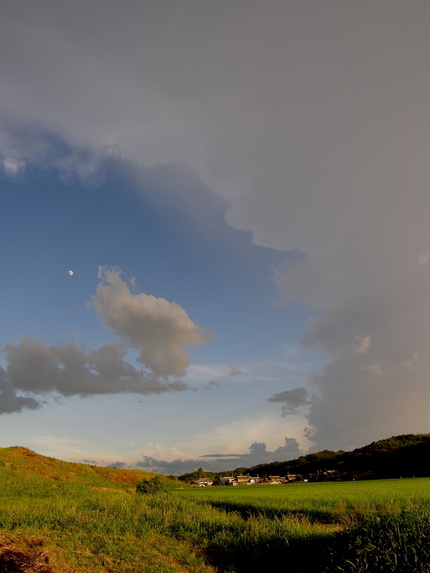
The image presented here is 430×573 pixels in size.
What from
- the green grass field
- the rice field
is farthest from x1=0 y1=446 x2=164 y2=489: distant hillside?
the rice field

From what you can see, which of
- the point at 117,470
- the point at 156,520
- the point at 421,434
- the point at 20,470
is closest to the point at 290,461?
the point at 421,434

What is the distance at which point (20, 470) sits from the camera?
3947 centimetres

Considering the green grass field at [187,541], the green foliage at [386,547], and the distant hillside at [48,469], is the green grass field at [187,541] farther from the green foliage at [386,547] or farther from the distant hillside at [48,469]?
the distant hillside at [48,469]

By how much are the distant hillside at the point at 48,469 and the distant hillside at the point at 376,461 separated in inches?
3397

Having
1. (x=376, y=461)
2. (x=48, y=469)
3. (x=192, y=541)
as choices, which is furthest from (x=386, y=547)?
(x=376, y=461)

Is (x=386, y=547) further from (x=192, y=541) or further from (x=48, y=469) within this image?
(x=48, y=469)

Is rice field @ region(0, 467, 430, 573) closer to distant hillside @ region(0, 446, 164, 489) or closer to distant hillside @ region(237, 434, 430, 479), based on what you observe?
distant hillside @ region(0, 446, 164, 489)

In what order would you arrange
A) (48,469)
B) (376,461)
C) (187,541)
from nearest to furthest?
(187,541) → (48,469) → (376,461)

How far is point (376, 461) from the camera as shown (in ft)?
427

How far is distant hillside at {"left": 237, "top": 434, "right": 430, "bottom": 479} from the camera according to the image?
370ft

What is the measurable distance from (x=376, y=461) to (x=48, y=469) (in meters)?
124

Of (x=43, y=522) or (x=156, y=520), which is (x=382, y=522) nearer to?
(x=156, y=520)

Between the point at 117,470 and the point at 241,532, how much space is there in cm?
7919

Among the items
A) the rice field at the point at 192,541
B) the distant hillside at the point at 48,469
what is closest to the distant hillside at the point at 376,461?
the distant hillside at the point at 48,469
